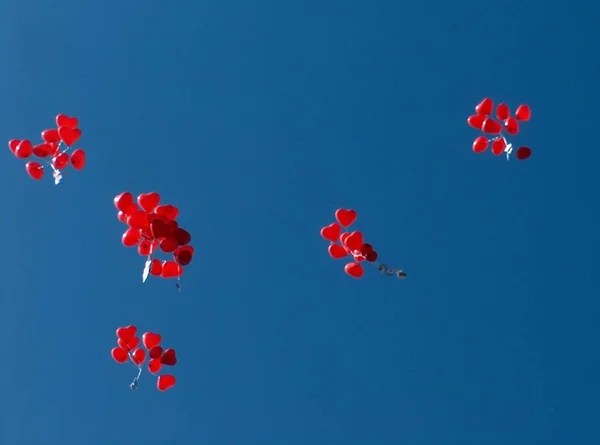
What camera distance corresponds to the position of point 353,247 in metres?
5.84

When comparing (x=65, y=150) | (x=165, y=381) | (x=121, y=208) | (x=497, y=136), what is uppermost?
(x=497, y=136)

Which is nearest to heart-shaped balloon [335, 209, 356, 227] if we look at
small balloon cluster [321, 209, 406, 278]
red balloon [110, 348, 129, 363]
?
small balloon cluster [321, 209, 406, 278]

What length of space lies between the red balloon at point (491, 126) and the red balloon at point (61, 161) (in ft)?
11.5

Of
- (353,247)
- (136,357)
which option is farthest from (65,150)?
(353,247)

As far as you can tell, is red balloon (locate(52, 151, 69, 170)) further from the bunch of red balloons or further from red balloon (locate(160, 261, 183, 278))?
the bunch of red balloons

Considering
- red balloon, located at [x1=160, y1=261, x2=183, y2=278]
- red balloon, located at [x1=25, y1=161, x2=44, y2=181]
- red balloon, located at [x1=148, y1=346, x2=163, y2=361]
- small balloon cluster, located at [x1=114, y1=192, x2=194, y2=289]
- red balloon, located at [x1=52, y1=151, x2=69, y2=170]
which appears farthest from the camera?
red balloon, located at [x1=25, y1=161, x2=44, y2=181]

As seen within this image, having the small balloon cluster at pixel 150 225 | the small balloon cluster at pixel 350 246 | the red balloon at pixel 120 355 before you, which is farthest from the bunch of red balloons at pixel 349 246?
the red balloon at pixel 120 355

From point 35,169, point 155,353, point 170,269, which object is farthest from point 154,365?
point 35,169

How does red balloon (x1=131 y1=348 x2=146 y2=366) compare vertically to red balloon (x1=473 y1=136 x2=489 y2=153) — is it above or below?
below

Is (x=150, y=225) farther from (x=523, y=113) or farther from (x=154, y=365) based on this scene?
(x=523, y=113)

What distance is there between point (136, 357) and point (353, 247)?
2.08 m

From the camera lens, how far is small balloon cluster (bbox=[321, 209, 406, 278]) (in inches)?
228

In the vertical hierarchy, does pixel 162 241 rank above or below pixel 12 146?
below

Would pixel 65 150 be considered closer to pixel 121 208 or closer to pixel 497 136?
pixel 121 208
